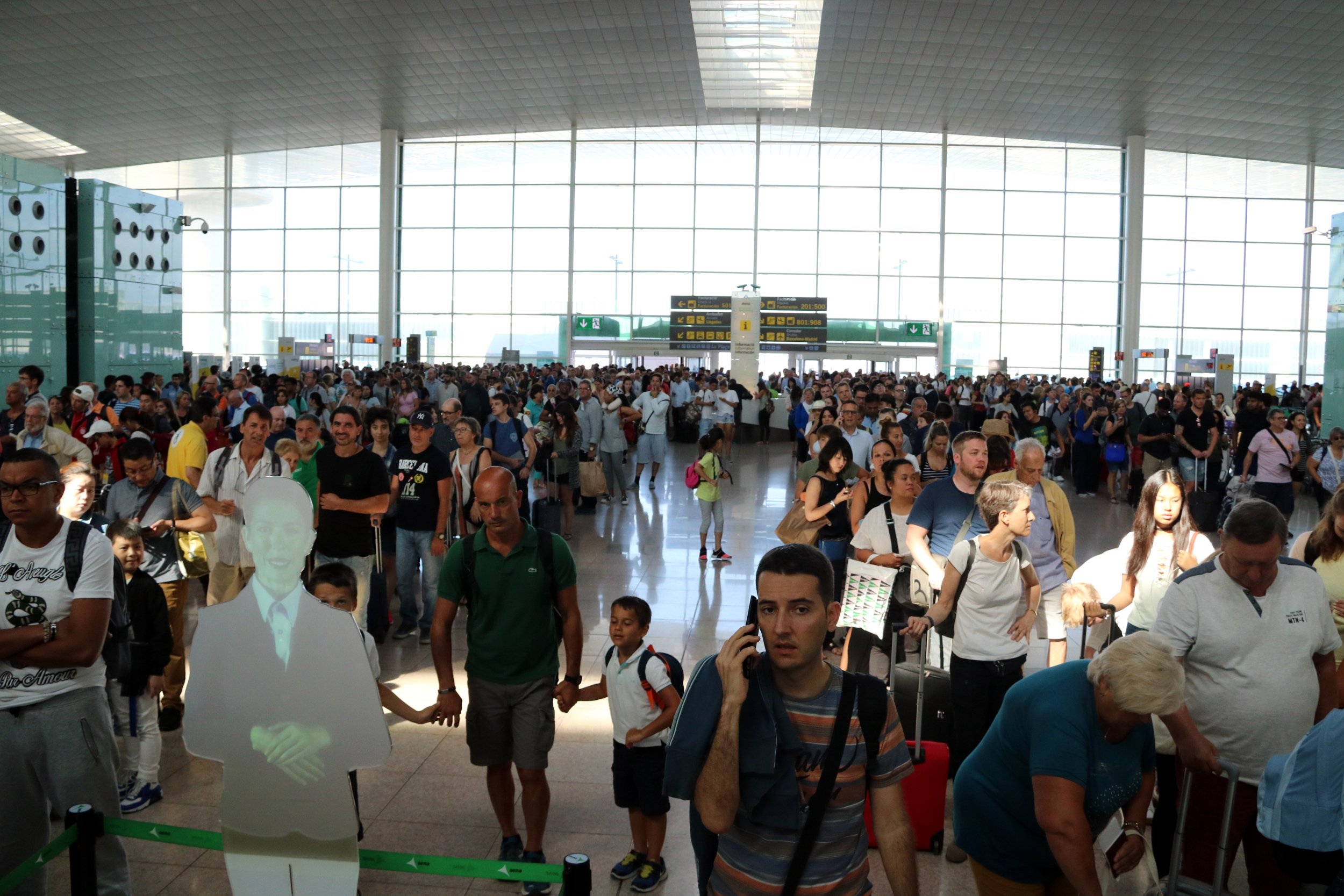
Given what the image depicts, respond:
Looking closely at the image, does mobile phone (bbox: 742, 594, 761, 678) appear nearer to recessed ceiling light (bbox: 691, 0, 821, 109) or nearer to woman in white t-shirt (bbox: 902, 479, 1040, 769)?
woman in white t-shirt (bbox: 902, 479, 1040, 769)

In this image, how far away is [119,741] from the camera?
532 centimetres

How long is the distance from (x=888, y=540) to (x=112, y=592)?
3948mm

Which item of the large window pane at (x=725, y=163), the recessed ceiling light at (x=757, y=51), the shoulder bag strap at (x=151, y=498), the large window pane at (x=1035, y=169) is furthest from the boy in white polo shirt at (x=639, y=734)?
the large window pane at (x=1035, y=169)

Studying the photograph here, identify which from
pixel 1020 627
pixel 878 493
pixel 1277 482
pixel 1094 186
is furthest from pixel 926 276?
pixel 1020 627

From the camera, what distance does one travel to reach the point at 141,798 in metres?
4.56

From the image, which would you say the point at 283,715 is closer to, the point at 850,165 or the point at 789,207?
the point at 789,207

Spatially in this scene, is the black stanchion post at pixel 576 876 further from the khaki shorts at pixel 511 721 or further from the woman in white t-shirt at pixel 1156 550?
the woman in white t-shirt at pixel 1156 550

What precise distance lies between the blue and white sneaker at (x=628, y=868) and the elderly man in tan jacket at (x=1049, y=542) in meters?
2.54

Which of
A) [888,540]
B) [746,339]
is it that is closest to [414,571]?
[888,540]

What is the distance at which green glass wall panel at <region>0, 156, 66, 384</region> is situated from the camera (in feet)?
60.5

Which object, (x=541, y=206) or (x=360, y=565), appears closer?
(x=360, y=565)

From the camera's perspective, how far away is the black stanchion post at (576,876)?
7.40ft

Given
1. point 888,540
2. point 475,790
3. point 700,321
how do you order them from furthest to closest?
point 700,321
point 888,540
point 475,790

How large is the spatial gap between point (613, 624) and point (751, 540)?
789 cm
